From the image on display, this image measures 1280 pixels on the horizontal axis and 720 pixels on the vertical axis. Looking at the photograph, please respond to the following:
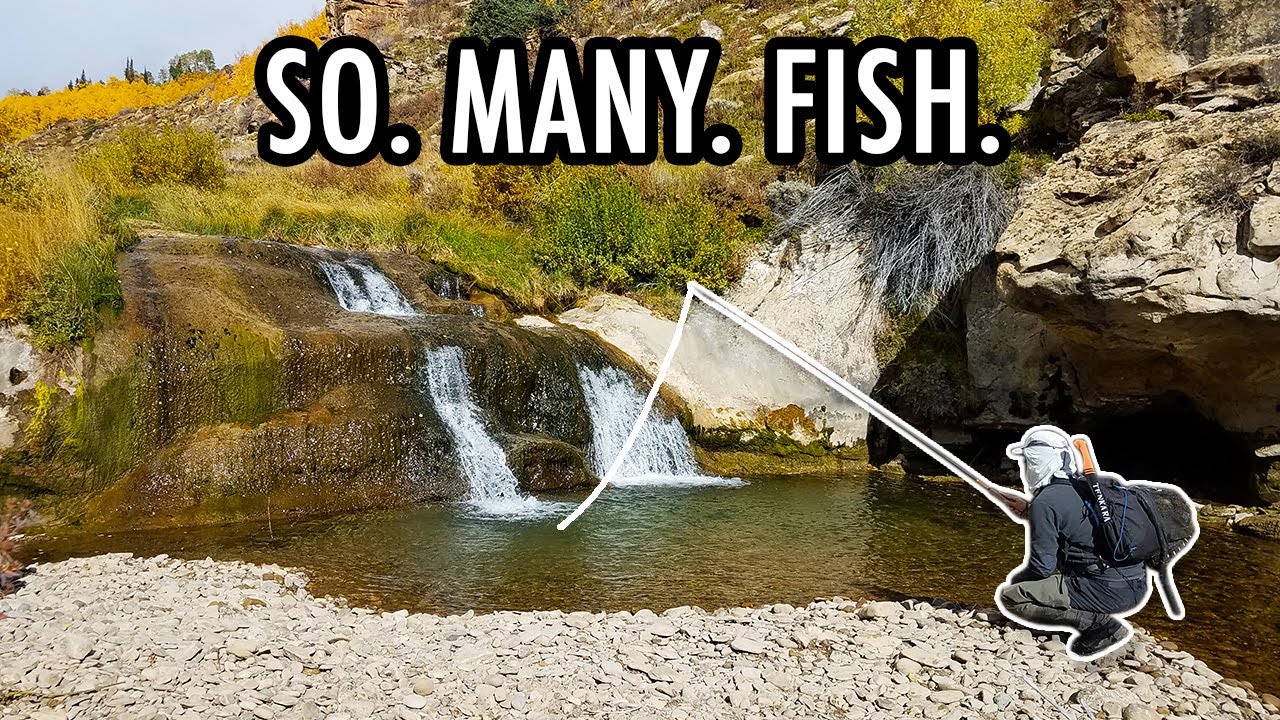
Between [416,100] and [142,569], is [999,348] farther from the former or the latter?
[416,100]

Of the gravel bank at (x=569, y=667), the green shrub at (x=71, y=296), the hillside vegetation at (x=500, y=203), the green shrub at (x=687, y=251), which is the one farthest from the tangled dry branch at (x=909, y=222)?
the green shrub at (x=71, y=296)

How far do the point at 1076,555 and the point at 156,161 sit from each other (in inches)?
761

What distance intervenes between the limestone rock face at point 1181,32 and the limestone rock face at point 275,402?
8469mm

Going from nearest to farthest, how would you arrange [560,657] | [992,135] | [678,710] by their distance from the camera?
[678,710] → [560,657] → [992,135]

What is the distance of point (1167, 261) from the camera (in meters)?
7.42

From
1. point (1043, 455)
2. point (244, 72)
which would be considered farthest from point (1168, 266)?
point (244, 72)

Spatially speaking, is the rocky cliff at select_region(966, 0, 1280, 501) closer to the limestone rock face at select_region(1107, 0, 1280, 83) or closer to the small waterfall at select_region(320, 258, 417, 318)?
the limestone rock face at select_region(1107, 0, 1280, 83)

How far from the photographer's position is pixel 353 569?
22.1 feet

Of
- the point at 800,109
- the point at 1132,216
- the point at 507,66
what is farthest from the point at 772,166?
the point at 1132,216

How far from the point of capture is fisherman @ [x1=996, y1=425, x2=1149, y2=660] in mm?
3992

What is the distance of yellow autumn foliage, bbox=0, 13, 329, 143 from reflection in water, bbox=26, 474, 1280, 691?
171 ft

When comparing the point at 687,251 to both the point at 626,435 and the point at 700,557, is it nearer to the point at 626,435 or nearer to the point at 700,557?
the point at 626,435

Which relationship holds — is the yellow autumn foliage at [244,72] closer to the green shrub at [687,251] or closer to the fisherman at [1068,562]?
the green shrub at [687,251]

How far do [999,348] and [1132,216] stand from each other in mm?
3385
